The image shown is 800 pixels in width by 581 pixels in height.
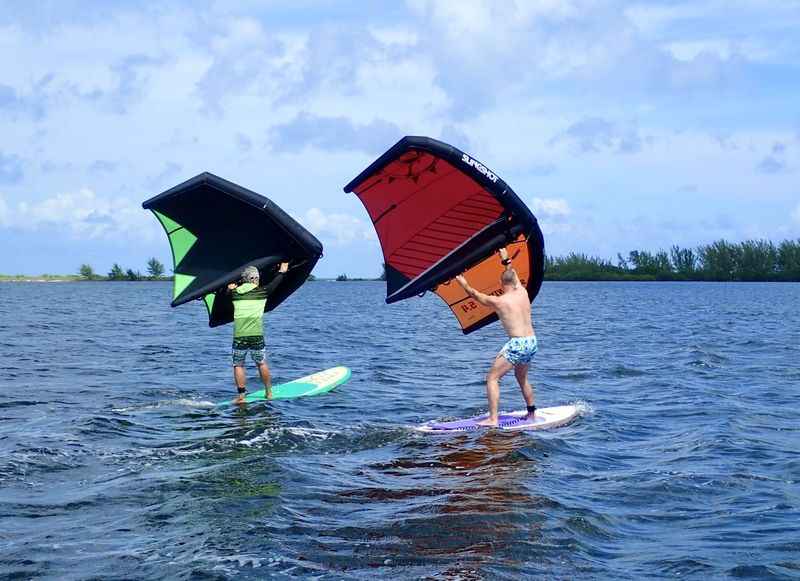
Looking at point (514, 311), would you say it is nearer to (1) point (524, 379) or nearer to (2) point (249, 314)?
(1) point (524, 379)

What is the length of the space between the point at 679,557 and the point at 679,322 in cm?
3772

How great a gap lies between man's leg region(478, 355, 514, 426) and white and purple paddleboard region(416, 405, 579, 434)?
14cm

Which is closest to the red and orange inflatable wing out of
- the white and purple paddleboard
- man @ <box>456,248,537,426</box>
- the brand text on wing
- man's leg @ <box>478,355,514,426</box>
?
the brand text on wing

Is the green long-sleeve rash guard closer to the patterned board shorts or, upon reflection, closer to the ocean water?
the patterned board shorts

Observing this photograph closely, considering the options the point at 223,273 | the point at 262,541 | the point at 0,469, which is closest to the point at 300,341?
the point at 223,273

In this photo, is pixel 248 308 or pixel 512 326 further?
pixel 248 308

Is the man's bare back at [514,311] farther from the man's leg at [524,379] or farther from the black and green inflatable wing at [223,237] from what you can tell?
the black and green inflatable wing at [223,237]

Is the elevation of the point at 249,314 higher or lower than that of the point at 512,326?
higher

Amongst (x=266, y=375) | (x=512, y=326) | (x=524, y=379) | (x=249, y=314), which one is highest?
(x=249, y=314)

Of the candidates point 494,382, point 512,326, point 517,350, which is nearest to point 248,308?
point 494,382

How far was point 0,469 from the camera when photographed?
10625 millimetres

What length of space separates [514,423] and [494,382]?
80cm

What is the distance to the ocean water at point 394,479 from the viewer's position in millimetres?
7820

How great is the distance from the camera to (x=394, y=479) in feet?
35.0
